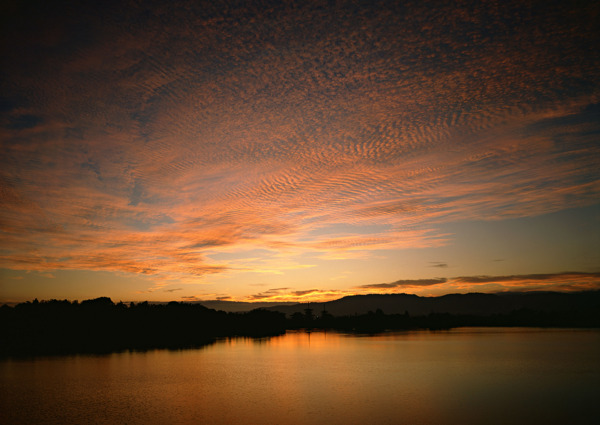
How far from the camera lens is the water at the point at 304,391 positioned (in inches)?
1194

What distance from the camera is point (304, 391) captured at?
4009 centimetres

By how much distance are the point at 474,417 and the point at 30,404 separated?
36.7 meters

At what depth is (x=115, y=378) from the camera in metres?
48.6

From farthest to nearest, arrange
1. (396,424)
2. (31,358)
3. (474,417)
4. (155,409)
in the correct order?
(31,358)
(155,409)
(474,417)
(396,424)

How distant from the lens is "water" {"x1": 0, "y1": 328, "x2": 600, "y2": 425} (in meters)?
30.3

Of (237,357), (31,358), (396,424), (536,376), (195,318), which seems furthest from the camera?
(195,318)

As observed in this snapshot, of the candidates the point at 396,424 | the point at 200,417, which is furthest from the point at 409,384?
the point at 200,417

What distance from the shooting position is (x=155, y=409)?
109 ft

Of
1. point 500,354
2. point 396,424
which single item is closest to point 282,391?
point 396,424

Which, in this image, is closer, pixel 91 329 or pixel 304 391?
pixel 304 391

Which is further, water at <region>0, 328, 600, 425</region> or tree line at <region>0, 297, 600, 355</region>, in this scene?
tree line at <region>0, 297, 600, 355</region>

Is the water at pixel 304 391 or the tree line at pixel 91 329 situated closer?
the water at pixel 304 391

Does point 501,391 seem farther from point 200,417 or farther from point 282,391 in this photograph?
point 200,417

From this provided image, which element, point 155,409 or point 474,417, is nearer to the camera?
point 474,417
